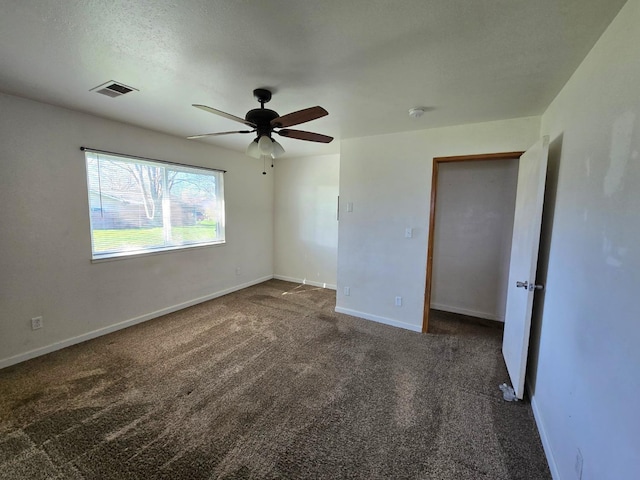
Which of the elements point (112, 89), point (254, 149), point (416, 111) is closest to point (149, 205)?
point (112, 89)

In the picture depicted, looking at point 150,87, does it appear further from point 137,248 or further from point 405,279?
point 405,279

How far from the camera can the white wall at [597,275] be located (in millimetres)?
951

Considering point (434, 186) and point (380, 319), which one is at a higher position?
point (434, 186)

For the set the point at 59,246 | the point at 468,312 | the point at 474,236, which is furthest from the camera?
the point at 468,312

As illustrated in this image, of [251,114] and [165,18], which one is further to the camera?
[251,114]

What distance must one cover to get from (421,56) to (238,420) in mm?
2639

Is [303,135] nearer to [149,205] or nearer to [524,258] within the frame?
[524,258]

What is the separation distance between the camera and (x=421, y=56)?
1.62 m

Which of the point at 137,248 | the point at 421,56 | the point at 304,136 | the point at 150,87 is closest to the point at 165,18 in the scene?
the point at 150,87

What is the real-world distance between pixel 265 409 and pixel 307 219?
137 inches

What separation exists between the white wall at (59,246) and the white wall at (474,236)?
375 centimetres

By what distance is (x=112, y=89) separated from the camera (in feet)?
7.07

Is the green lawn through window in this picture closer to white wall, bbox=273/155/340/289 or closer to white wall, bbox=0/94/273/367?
white wall, bbox=0/94/273/367

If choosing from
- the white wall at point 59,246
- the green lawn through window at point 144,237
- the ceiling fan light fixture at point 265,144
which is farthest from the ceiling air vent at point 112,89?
the green lawn through window at point 144,237
